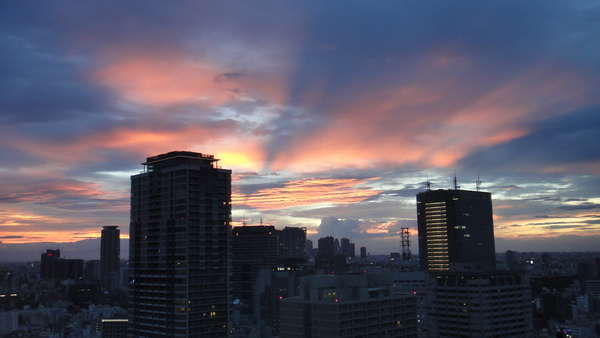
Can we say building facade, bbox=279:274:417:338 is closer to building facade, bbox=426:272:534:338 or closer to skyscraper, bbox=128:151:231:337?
skyscraper, bbox=128:151:231:337

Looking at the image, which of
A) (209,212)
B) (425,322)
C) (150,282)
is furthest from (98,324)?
(425,322)

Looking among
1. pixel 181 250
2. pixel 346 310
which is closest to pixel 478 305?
pixel 346 310

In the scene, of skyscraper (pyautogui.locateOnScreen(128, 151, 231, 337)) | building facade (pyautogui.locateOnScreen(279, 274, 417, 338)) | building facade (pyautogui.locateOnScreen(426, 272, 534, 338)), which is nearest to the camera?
building facade (pyautogui.locateOnScreen(279, 274, 417, 338))

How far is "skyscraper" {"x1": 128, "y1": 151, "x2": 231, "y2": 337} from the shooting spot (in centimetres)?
11150

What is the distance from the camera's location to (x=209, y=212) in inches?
4619

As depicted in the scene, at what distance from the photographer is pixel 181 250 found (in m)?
113

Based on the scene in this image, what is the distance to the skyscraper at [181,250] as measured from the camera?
111500 millimetres

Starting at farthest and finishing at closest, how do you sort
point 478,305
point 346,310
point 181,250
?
point 478,305 → point 181,250 → point 346,310

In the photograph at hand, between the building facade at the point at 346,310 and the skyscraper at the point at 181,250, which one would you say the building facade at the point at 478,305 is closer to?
the building facade at the point at 346,310

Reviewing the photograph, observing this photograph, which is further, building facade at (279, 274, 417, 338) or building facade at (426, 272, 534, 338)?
building facade at (426, 272, 534, 338)

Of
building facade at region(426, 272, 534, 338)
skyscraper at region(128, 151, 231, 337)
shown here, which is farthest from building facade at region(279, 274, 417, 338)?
building facade at region(426, 272, 534, 338)

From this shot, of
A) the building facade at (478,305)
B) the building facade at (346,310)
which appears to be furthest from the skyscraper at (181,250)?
the building facade at (478,305)

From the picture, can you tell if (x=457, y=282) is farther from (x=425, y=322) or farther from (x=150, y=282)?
(x=150, y=282)

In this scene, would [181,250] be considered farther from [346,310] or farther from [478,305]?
[478,305]
